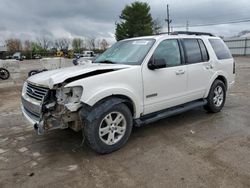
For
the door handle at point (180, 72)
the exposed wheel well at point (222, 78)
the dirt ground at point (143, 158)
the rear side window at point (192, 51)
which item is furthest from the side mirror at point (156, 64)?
the exposed wheel well at point (222, 78)

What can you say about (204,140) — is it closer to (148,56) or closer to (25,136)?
(148,56)

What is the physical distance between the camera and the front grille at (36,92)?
12.5 ft

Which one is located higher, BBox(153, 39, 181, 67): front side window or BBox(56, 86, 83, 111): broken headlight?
BBox(153, 39, 181, 67): front side window

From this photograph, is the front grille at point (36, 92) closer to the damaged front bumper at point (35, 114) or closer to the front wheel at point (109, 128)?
the damaged front bumper at point (35, 114)

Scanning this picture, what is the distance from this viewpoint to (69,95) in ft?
11.8

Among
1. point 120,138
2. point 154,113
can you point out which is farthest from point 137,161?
point 154,113

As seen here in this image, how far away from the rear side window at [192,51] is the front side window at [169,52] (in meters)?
0.26

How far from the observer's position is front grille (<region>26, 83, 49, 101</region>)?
381 centimetres

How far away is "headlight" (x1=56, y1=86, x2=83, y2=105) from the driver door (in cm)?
118

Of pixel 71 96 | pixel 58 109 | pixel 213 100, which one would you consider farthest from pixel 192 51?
pixel 58 109

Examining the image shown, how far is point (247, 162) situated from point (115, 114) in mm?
2002

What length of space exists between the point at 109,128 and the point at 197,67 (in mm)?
2403

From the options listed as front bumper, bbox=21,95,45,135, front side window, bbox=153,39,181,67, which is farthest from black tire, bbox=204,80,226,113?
front bumper, bbox=21,95,45,135

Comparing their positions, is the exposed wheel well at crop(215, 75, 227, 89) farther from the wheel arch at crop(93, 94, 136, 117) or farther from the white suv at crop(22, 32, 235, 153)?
the wheel arch at crop(93, 94, 136, 117)
